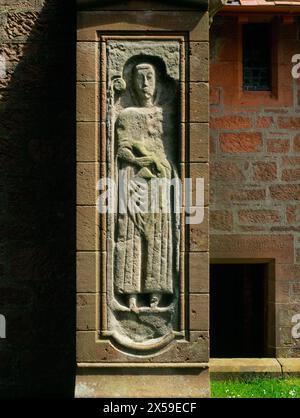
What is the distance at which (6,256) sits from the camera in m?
7.32

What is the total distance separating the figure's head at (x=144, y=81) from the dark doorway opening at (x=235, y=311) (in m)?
3.23

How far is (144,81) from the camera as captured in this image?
6.44 m

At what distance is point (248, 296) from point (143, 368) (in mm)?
4215

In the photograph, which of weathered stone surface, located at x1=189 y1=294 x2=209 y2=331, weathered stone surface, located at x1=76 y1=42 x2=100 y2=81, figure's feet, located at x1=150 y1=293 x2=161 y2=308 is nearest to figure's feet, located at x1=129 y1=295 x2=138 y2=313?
figure's feet, located at x1=150 y1=293 x2=161 y2=308

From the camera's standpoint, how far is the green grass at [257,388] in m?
7.26

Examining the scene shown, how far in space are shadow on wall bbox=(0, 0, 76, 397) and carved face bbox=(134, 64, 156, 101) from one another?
3.25 feet

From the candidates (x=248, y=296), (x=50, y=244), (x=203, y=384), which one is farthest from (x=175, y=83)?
(x=248, y=296)

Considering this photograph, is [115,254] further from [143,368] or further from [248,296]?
[248,296]

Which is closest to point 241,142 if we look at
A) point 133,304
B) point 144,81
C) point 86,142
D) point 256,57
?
point 256,57

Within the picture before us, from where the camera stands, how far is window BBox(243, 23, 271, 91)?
834cm

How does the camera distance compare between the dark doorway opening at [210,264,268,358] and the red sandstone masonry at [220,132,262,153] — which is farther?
the dark doorway opening at [210,264,268,358]

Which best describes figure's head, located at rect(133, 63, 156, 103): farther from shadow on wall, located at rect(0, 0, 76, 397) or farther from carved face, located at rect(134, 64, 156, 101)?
shadow on wall, located at rect(0, 0, 76, 397)

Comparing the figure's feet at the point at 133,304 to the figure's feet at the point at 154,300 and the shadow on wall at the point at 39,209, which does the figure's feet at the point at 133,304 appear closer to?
the figure's feet at the point at 154,300

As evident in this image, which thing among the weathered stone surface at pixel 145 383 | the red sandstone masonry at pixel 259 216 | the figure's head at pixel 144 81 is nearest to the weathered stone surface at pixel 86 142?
the figure's head at pixel 144 81
